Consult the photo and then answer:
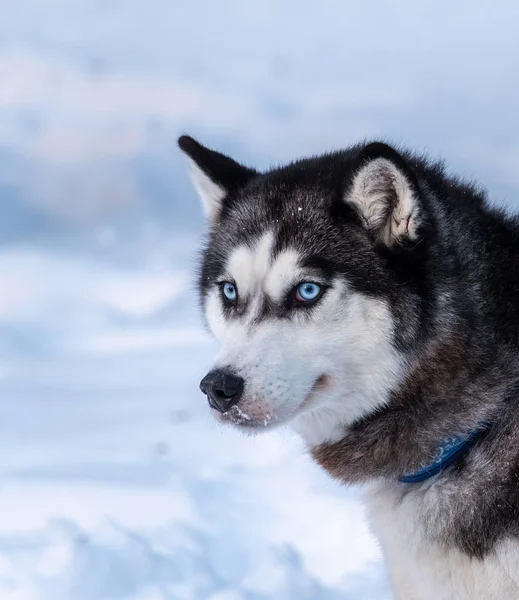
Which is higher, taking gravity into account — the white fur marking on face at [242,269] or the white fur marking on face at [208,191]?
the white fur marking on face at [242,269]

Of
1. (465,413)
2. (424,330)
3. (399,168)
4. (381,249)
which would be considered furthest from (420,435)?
(399,168)

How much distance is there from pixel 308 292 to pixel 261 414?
0.56 metres

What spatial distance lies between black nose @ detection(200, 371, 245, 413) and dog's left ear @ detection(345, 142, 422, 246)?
89 cm

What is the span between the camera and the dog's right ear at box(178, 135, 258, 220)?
454 centimetres

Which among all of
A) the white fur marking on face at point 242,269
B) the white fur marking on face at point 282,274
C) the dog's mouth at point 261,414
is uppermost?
the white fur marking on face at point 282,274

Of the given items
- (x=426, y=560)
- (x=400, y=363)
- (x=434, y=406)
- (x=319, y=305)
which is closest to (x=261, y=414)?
(x=319, y=305)

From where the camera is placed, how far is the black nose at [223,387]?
347 centimetres

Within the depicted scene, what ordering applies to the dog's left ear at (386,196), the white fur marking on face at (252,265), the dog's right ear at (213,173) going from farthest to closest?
1. the dog's right ear at (213,173)
2. the white fur marking on face at (252,265)
3. the dog's left ear at (386,196)

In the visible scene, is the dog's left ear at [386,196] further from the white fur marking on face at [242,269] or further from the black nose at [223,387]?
the black nose at [223,387]

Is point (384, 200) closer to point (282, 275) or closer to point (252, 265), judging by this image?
point (282, 275)

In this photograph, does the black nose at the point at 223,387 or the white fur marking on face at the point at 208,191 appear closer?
the black nose at the point at 223,387

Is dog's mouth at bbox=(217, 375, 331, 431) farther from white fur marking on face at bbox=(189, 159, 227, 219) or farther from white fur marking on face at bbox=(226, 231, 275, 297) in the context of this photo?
white fur marking on face at bbox=(189, 159, 227, 219)

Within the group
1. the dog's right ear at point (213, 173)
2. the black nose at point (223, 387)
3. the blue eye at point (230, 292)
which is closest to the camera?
the black nose at point (223, 387)

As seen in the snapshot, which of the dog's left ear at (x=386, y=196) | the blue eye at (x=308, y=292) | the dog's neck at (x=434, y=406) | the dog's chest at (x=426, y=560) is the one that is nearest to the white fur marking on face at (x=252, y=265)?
the blue eye at (x=308, y=292)
